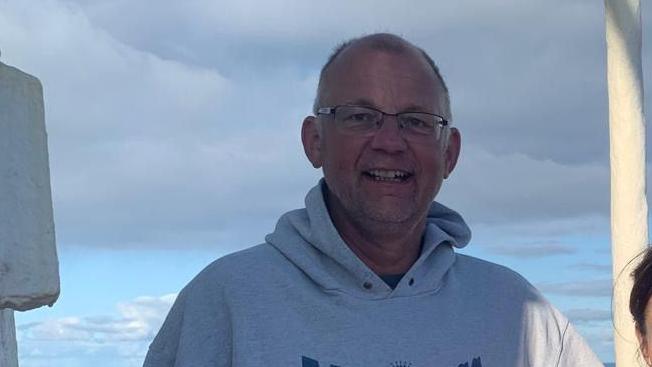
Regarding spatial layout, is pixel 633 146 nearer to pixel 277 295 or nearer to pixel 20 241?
pixel 277 295

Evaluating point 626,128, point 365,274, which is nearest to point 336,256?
point 365,274

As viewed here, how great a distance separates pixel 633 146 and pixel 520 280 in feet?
14.3

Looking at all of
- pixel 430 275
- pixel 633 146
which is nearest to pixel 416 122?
pixel 430 275

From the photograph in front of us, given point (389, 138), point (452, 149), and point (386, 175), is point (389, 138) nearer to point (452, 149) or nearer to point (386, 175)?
point (386, 175)

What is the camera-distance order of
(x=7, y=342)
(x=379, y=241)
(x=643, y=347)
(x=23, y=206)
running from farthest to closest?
1. (x=379, y=241)
2. (x=643, y=347)
3. (x=7, y=342)
4. (x=23, y=206)

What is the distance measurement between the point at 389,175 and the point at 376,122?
119mm

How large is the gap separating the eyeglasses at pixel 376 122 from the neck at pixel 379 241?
0.63 ft

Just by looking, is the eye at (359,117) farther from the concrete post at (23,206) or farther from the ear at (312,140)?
the concrete post at (23,206)

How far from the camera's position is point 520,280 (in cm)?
268

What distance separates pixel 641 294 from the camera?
221 cm

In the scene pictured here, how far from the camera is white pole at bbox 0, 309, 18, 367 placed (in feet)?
6.70

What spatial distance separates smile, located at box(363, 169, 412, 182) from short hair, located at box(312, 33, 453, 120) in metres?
0.20

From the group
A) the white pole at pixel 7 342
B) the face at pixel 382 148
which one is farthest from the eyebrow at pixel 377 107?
the white pole at pixel 7 342

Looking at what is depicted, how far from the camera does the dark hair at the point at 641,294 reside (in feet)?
7.19
